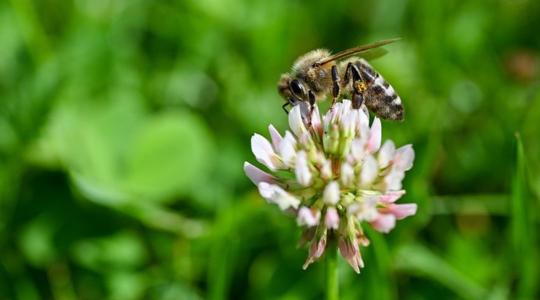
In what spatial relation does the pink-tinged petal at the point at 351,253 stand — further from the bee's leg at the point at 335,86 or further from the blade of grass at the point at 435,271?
→ the blade of grass at the point at 435,271

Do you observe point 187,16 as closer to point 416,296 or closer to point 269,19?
point 269,19

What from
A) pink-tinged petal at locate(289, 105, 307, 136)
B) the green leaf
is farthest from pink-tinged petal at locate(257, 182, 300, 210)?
the green leaf

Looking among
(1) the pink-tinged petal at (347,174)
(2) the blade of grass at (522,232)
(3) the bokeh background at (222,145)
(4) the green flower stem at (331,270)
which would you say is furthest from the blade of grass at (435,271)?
(1) the pink-tinged petal at (347,174)

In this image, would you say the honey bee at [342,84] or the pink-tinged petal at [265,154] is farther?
the honey bee at [342,84]

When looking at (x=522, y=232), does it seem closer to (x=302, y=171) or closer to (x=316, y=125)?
(x=316, y=125)

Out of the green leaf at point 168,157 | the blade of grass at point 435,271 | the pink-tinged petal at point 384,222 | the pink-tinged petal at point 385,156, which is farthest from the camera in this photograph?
Result: the green leaf at point 168,157

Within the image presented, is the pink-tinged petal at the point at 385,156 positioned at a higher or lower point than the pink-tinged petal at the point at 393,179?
higher
